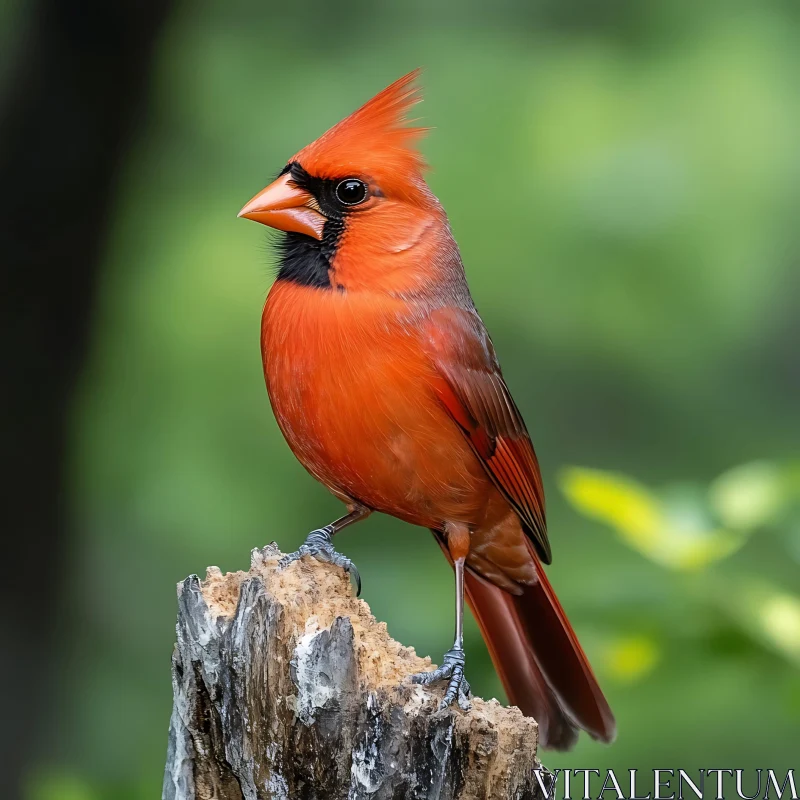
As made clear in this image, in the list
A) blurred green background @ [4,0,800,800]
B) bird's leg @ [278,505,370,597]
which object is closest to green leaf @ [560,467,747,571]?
bird's leg @ [278,505,370,597]

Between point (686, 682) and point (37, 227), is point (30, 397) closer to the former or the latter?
point (37, 227)

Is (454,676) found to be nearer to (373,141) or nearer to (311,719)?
(311,719)

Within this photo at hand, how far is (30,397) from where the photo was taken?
4137mm

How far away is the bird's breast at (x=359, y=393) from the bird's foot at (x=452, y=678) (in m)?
0.41

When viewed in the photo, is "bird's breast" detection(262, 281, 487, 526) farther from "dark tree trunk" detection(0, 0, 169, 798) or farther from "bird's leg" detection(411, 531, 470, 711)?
"dark tree trunk" detection(0, 0, 169, 798)

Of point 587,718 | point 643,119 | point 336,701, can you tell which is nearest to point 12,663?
point 587,718

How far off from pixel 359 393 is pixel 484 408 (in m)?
0.37

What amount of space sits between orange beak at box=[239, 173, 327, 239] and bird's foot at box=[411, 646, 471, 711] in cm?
98

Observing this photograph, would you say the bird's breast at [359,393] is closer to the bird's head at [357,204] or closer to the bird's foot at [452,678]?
the bird's head at [357,204]

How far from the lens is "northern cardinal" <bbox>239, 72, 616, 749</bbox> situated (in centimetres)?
247

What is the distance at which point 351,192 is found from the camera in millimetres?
2592

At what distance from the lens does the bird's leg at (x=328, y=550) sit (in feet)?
8.38

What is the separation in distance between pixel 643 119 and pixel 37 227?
258 centimetres

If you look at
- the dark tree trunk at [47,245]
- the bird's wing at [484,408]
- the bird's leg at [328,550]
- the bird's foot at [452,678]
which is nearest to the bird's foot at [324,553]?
the bird's leg at [328,550]
